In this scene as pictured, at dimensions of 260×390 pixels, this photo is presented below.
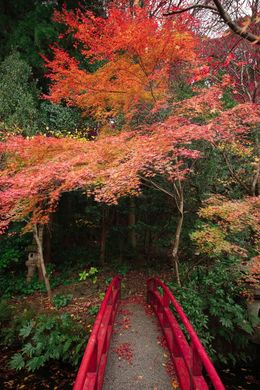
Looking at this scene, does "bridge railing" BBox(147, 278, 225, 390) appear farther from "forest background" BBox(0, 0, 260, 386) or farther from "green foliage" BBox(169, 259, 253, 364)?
"forest background" BBox(0, 0, 260, 386)

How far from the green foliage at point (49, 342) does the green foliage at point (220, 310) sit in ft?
11.4

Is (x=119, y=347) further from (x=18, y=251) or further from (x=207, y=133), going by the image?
(x=18, y=251)

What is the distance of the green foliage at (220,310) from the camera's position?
357 inches

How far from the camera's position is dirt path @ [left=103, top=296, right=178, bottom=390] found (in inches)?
186

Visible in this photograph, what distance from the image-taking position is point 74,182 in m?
7.49

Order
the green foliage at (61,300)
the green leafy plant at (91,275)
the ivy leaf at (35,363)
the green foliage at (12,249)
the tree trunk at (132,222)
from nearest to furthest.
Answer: the ivy leaf at (35,363) → the green foliage at (61,300) → the green leafy plant at (91,275) → the green foliage at (12,249) → the tree trunk at (132,222)

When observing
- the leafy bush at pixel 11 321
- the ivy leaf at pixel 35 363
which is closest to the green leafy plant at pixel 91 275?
the leafy bush at pixel 11 321

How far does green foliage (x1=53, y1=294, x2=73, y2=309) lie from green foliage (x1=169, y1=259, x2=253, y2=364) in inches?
160

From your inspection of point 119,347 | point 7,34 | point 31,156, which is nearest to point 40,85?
point 7,34

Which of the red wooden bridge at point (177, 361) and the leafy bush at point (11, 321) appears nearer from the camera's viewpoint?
the red wooden bridge at point (177, 361)

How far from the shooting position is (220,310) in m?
9.57

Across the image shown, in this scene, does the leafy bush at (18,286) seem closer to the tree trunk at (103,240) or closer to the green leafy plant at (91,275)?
the green leafy plant at (91,275)

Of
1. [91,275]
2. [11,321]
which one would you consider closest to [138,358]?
[11,321]

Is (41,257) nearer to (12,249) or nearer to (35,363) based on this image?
(35,363)
